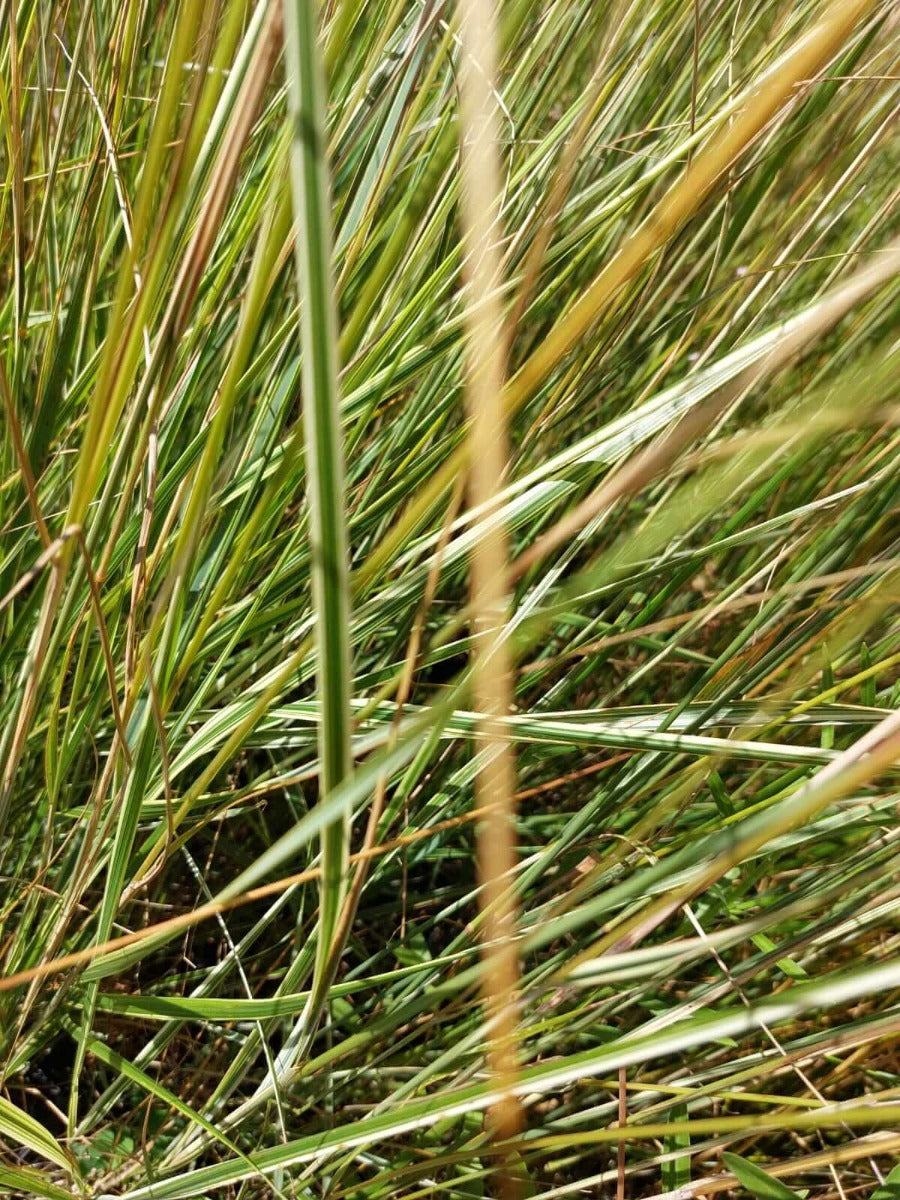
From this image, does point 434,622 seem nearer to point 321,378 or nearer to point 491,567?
point 491,567

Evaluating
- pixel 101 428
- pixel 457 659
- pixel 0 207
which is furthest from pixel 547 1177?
pixel 0 207

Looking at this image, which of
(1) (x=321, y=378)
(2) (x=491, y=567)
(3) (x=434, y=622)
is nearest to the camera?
(1) (x=321, y=378)

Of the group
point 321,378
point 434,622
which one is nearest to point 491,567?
point 321,378

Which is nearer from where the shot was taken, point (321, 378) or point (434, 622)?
point (321, 378)

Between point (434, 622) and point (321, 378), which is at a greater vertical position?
point (321, 378)

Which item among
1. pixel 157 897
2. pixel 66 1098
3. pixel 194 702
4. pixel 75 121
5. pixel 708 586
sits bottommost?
pixel 66 1098

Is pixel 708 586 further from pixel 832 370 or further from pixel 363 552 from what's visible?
pixel 363 552

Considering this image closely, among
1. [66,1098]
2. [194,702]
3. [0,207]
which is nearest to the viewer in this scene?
[194,702]

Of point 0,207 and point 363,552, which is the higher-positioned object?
point 0,207
